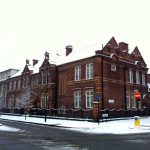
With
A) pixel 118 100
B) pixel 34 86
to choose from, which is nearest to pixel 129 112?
pixel 118 100

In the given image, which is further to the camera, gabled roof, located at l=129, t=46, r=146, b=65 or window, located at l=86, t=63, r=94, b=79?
gabled roof, located at l=129, t=46, r=146, b=65

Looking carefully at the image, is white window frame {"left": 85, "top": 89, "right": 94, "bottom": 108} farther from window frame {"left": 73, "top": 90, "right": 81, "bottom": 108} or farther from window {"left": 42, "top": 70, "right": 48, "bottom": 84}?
window {"left": 42, "top": 70, "right": 48, "bottom": 84}

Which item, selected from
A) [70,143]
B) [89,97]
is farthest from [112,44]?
[70,143]

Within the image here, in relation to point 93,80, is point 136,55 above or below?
above

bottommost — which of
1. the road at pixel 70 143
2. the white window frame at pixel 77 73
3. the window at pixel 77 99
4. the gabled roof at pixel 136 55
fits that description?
the road at pixel 70 143

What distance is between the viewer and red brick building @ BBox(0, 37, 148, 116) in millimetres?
36562

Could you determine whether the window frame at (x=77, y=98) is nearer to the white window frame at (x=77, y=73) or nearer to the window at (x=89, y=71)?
the white window frame at (x=77, y=73)

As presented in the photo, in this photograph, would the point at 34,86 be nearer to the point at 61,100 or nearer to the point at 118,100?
the point at 61,100

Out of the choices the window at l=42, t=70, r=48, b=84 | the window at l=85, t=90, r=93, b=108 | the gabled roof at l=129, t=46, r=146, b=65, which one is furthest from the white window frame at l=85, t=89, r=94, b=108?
the window at l=42, t=70, r=48, b=84

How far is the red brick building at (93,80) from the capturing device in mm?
36562

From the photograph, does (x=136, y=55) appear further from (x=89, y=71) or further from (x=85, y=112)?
(x=85, y=112)

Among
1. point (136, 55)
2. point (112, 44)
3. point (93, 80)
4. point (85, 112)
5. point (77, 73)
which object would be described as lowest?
point (85, 112)

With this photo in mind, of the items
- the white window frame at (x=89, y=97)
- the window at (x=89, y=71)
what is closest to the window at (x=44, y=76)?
the window at (x=89, y=71)

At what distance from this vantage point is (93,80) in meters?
36.4
